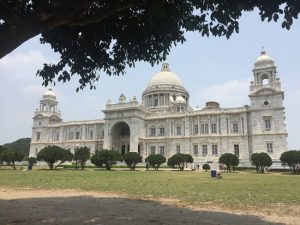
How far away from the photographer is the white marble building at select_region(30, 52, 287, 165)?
2190 inches

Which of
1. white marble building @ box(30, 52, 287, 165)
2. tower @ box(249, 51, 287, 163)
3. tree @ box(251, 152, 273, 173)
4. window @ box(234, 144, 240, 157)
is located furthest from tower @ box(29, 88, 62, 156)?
tree @ box(251, 152, 273, 173)

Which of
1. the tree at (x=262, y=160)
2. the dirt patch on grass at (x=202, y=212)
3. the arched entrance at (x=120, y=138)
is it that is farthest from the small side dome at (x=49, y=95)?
the dirt patch on grass at (x=202, y=212)

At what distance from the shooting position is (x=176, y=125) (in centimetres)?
6550

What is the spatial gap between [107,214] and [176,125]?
57.2 m

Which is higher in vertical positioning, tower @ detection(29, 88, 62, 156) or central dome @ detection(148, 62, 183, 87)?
central dome @ detection(148, 62, 183, 87)

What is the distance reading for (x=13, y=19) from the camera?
22.0 ft

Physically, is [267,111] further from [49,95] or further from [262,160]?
[49,95]

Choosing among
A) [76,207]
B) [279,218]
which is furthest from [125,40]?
[279,218]

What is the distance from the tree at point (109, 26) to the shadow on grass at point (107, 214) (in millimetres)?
4017

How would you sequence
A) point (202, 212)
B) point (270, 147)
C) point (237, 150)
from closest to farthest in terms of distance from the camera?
point (202, 212)
point (270, 147)
point (237, 150)

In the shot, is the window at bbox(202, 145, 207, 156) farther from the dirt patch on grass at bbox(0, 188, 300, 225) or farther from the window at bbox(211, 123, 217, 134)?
the dirt patch on grass at bbox(0, 188, 300, 225)

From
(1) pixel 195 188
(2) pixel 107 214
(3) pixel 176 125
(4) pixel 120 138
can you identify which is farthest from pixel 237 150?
(2) pixel 107 214

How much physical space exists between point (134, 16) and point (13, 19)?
386 centimetres

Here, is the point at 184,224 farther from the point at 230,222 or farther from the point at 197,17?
the point at 197,17
